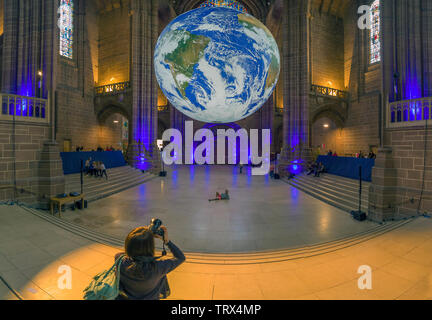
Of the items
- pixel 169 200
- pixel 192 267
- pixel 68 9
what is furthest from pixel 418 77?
pixel 68 9

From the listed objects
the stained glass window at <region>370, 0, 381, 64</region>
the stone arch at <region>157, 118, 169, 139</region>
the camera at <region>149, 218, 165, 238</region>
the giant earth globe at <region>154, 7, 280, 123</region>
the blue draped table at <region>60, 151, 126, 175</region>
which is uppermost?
the stained glass window at <region>370, 0, 381, 64</region>

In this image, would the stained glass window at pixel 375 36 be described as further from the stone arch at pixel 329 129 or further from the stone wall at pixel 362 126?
the stone arch at pixel 329 129

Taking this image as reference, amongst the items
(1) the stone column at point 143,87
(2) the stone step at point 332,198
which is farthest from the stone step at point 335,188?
(1) the stone column at point 143,87

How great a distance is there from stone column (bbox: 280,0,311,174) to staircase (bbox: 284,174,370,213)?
120 inches

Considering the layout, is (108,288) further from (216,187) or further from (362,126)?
(362,126)

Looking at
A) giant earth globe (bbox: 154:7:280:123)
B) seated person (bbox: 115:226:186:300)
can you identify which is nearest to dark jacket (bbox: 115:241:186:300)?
seated person (bbox: 115:226:186:300)

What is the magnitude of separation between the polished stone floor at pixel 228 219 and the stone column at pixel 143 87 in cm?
767

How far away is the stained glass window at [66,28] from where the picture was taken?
18.4 m

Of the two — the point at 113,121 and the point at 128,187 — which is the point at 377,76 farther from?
the point at 113,121

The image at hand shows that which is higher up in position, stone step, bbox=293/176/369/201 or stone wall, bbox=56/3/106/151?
stone wall, bbox=56/3/106/151

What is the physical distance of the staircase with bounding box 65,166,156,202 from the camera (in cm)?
989

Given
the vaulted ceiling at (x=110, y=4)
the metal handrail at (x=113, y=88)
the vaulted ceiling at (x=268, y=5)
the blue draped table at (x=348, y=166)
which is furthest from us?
the vaulted ceiling at (x=110, y=4)

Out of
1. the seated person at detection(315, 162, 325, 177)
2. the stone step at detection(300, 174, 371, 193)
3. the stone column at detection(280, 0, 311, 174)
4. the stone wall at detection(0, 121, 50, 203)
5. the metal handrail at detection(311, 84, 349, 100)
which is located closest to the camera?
the stone wall at detection(0, 121, 50, 203)

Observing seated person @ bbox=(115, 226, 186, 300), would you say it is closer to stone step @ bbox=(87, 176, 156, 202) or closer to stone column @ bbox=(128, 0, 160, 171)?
stone step @ bbox=(87, 176, 156, 202)
